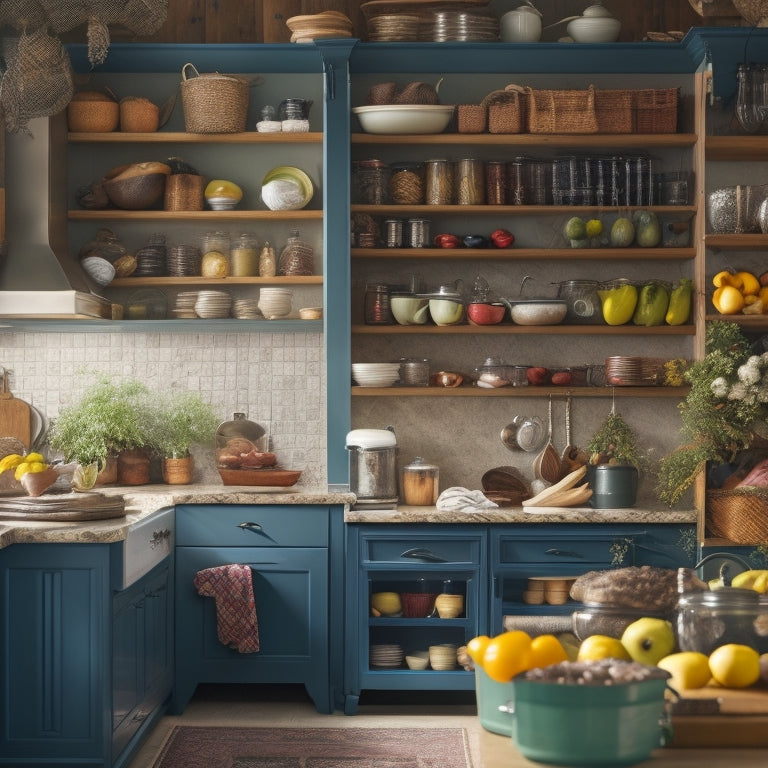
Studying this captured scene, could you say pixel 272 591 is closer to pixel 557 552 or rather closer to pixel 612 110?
pixel 557 552

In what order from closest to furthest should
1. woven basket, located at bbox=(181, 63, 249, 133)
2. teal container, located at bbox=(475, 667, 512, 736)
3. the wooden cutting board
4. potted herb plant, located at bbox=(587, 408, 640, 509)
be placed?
teal container, located at bbox=(475, 667, 512, 736), potted herb plant, located at bbox=(587, 408, 640, 509), woven basket, located at bbox=(181, 63, 249, 133), the wooden cutting board

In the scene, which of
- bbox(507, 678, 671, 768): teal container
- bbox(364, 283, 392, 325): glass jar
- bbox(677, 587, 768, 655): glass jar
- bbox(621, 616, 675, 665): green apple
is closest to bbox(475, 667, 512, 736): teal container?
bbox(507, 678, 671, 768): teal container

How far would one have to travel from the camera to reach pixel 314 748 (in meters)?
4.21

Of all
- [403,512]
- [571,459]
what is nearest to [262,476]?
[403,512]

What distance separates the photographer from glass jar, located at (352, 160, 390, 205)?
5.17 m

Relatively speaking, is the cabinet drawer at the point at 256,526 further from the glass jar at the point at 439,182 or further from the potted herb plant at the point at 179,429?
the glass jar at the point at 439,182

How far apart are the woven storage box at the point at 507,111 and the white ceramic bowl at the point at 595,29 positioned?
355mm

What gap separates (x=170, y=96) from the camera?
5.39 metres

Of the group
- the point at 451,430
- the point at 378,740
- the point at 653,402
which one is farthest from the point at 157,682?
the point at 653,402

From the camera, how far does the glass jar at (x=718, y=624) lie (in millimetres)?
1908

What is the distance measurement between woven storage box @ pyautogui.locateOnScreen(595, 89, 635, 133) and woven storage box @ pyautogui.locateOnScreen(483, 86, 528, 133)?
1.14 feet

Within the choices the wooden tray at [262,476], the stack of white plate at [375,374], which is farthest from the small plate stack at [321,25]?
the wooden tray at [262,476]

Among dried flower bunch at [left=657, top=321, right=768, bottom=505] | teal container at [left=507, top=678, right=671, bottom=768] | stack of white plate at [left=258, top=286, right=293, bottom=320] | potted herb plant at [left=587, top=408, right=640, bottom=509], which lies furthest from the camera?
stack of white plate at [left=258, top=286, right=293, bottom=320]

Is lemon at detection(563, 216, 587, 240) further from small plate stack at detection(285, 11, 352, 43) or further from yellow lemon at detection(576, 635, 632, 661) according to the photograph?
yellow lemon at detection(576, 635, 632, 661)
